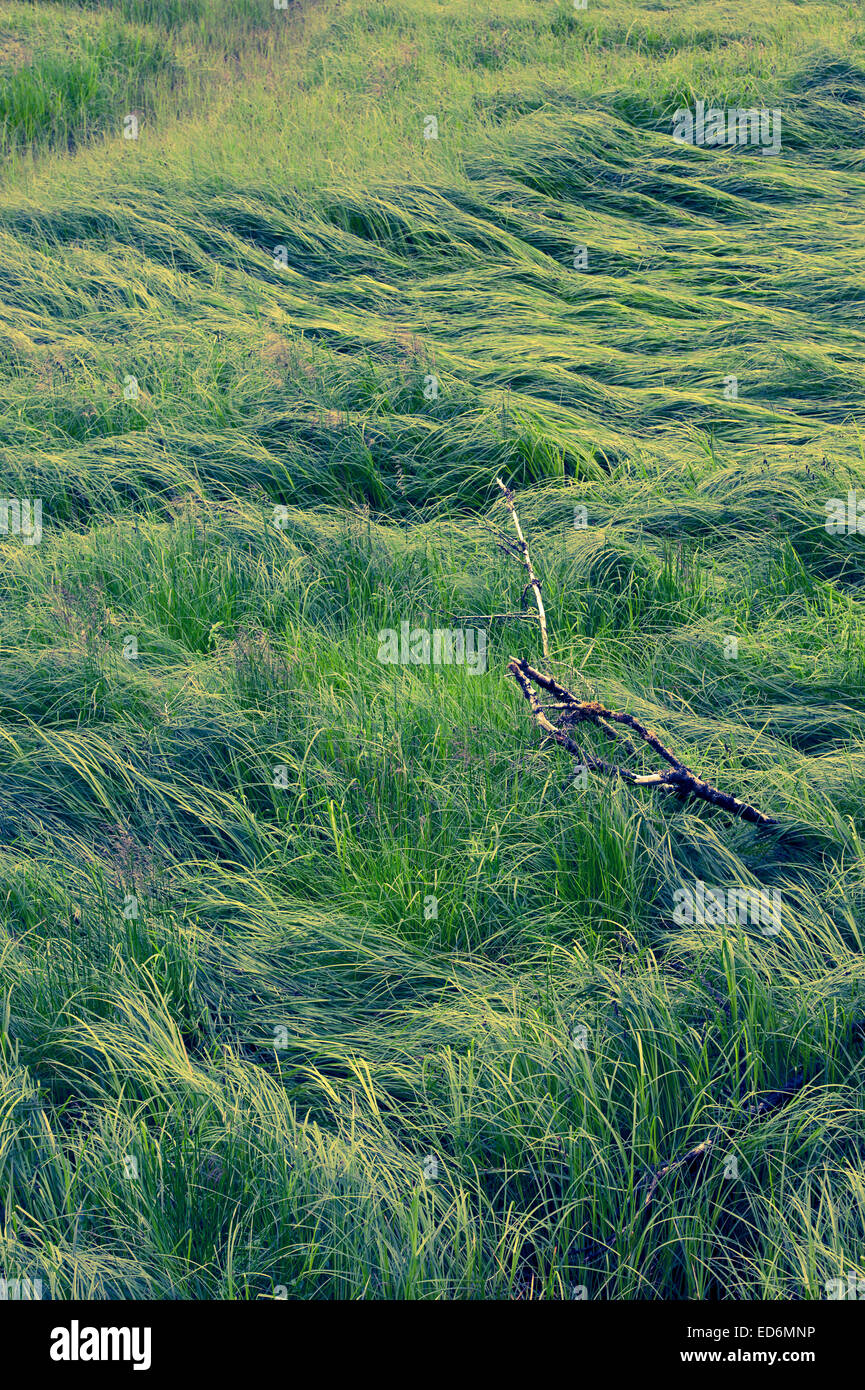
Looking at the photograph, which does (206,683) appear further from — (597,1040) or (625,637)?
(597,1040)

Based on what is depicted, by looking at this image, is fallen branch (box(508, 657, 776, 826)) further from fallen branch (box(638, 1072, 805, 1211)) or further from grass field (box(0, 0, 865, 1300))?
fallen branch (box(638, 1072, 805, 1211))

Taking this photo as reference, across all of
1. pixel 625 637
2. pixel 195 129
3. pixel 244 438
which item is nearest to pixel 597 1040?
pixel 625 637

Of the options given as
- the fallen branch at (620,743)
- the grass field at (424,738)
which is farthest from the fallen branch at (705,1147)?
the fallen branch at (620,743)

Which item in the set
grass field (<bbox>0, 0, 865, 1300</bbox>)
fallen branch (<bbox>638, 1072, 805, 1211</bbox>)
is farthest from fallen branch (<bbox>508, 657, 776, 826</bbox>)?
fallen branch (<bbox>638, 1072, 805, 1211</bbox>)

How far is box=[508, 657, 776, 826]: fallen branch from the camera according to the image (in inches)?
83.3

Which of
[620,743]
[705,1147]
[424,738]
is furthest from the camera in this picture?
[424,738]

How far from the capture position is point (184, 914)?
2.06m

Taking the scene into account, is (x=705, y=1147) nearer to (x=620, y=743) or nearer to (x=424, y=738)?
(x=620, y=743)

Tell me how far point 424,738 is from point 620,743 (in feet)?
1.54

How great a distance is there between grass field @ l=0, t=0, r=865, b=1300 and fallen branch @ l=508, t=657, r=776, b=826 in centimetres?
5

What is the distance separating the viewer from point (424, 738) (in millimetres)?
2436

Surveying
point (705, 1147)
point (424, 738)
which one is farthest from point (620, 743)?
point (705, 1147)

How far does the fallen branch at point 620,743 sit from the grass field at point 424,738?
51 mm

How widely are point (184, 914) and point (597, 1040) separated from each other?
0.87 m
